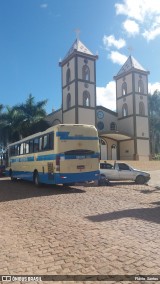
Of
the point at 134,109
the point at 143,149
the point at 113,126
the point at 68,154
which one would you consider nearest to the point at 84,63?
the point at 134,109

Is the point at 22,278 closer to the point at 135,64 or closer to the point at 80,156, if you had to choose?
the point at 80,156

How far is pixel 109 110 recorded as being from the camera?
4912 centimetres

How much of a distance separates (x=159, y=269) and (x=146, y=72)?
4739cm

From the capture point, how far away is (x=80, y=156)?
14.9 m

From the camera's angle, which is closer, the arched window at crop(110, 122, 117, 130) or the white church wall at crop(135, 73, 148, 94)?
the white church wall at crop(135, 73, 148, 94)

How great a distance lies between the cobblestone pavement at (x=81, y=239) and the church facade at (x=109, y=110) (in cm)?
3214

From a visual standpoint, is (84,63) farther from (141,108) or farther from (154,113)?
(154,113)

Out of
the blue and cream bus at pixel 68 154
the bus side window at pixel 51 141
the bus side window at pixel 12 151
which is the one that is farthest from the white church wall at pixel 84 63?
the bus side window at pixel 51 141

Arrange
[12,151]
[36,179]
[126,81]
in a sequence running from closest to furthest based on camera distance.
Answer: [36,179], [12,151], [126,81]

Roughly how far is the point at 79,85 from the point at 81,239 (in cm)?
3760

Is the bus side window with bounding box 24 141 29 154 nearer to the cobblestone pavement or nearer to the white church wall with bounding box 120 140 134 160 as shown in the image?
the cobblestone pavement

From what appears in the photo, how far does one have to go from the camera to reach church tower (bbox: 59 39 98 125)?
42000 mm

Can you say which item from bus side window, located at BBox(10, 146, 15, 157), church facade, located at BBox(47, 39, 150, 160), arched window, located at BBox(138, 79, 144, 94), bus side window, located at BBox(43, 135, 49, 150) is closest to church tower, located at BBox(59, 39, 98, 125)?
church facade, located at BBox(47, 39, 150, 160)

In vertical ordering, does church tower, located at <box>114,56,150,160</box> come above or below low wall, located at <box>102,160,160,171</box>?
above
